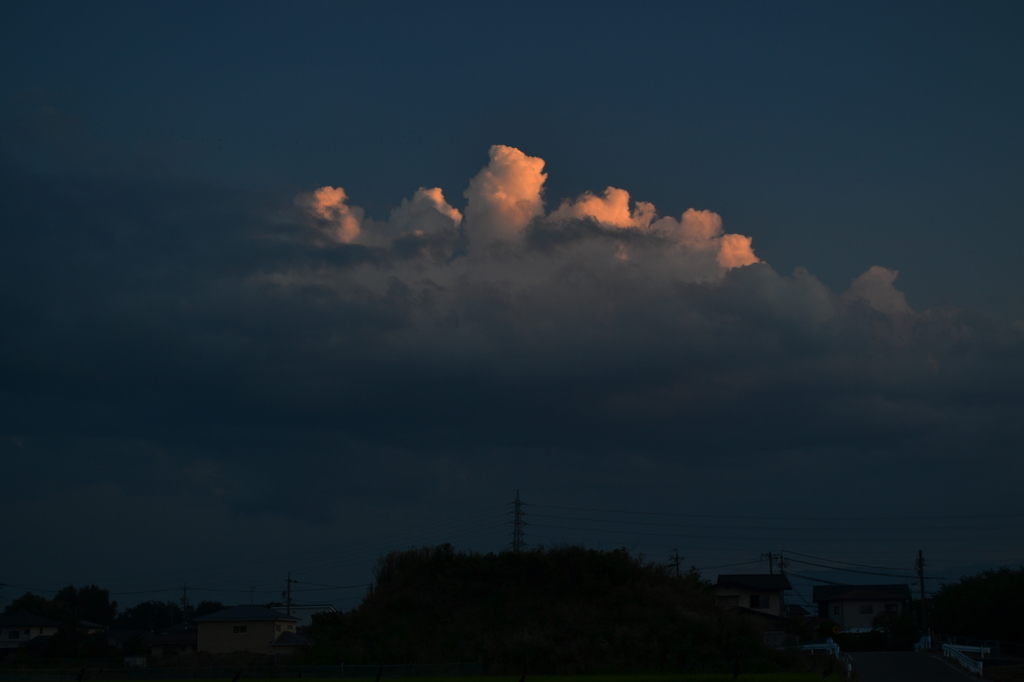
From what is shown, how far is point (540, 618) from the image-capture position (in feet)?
153

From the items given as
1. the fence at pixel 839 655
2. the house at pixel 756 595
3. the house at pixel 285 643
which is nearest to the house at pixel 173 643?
the house at pixel 285 643

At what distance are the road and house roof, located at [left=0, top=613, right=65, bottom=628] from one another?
83.4m

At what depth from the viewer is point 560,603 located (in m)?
48.2

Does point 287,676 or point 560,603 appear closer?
point 287,676

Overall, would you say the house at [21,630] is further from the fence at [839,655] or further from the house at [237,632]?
the fence at [839,655]

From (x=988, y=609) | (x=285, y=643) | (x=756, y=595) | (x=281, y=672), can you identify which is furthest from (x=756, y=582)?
(x=281, y=672)

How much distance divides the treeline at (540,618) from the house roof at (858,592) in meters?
61.9

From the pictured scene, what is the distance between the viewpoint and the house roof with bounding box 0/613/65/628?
308 feet

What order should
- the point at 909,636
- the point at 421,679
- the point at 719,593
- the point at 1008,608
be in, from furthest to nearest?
the point at 719,593, the point at 909,636, the point at 1008,608, the point at 421,679

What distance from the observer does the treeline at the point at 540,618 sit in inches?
1630

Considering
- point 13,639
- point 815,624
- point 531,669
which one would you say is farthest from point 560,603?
point 13,639

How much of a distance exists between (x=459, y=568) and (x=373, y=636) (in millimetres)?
6705

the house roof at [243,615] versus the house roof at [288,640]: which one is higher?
the house roof at [243,615]

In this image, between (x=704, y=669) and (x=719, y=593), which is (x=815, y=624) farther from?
(x=704, y=669)
